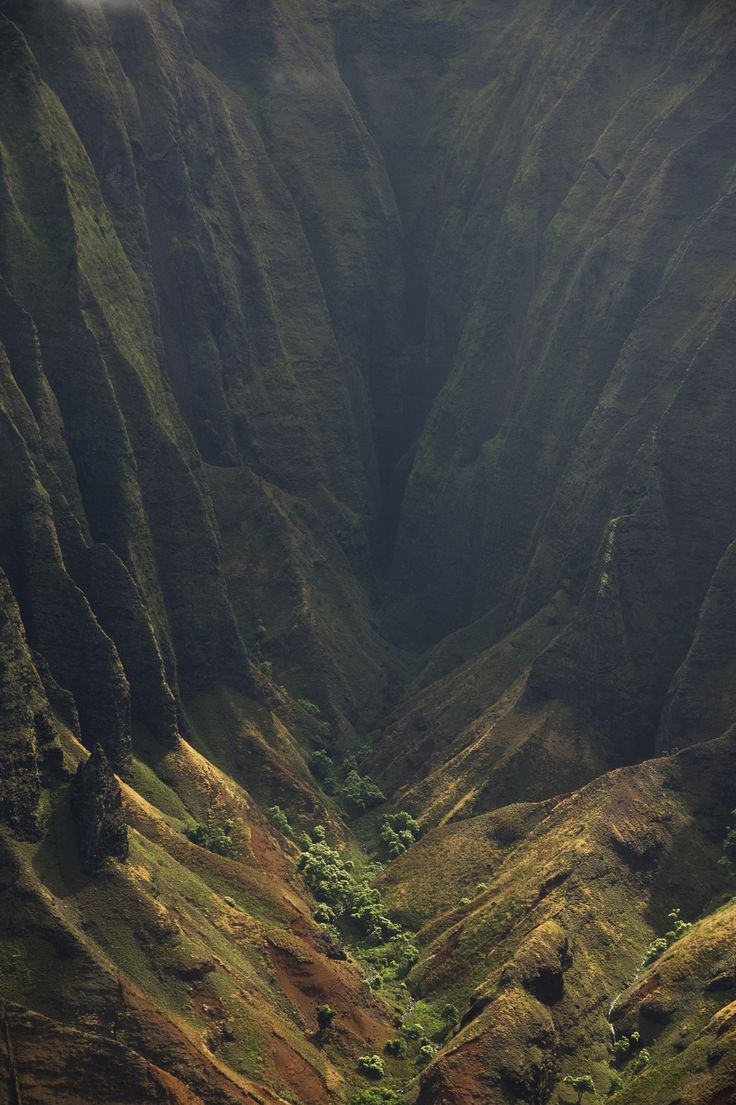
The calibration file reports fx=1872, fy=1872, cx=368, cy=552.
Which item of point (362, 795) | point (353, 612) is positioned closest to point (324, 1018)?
point (362, 795)

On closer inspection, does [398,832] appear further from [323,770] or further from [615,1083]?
[615,1083]

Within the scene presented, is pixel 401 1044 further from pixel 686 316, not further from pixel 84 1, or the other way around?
pixel 84 1

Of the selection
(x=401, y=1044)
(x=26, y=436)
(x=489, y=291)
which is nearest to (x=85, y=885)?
(x=401, y=1044)

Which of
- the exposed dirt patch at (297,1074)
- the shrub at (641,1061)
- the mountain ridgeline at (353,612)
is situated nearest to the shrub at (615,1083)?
the mountain ridgeline at (353,612)

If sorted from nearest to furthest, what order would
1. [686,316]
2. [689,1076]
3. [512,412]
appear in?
[689,1076]
[686,316]
[512,412]

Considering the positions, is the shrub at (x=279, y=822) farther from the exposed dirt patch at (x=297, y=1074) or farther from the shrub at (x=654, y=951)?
the exposed dirt patch at (x=297, y=1074)

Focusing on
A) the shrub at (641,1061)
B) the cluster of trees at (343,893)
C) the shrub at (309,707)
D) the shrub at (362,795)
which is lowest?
the shrub at (641,1061)
